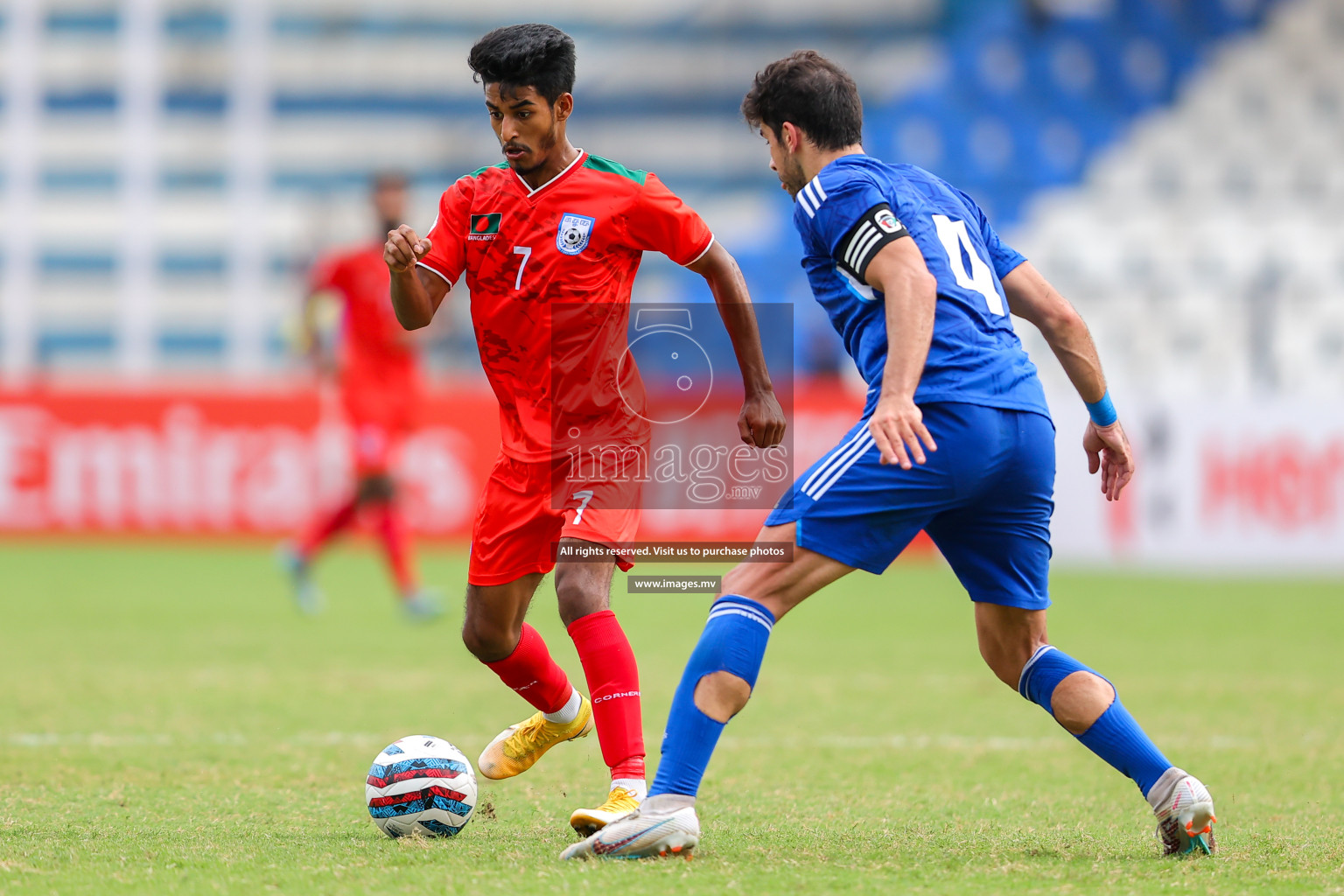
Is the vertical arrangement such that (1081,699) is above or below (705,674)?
below

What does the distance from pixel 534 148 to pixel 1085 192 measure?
17548 mm

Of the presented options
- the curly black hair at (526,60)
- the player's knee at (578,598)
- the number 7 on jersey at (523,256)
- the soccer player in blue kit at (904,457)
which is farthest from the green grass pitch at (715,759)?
the curly black hair at (526,60)

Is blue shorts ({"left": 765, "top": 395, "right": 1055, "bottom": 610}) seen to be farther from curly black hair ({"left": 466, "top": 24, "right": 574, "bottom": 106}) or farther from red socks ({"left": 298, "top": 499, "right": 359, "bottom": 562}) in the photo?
red socks ({"left": 298, "top": 499, "right": 359, "bottom": 562})

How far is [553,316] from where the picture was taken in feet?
14.8

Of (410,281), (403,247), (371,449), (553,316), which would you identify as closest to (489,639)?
(553,316)

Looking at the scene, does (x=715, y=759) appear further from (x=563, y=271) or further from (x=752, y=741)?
(x=563, y=271)

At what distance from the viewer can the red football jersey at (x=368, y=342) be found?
1039 centimetres

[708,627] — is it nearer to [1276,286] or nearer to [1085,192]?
[1276,286]

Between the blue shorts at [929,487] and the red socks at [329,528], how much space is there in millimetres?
6788

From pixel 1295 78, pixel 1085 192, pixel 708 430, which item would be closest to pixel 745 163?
pixel 1085 192

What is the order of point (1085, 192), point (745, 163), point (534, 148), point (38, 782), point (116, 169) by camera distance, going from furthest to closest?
point (116, 169)
point (745, 163)
point (1085, 192)
point (38, 782)
point (534, 148)

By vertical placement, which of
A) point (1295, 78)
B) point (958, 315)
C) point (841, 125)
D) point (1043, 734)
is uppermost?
point (1295, 78)

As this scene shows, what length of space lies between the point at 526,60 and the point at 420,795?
6.59 feet

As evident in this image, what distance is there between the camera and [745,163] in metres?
22.7
